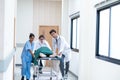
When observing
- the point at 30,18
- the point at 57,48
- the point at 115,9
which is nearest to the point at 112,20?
the point at 115,9

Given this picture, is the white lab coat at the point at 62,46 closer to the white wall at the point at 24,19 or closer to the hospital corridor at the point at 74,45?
the hospital corridor at the point at 74,45

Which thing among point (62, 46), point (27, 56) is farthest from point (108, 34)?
point (27, 56)

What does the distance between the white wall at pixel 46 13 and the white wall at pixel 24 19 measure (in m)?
0.32

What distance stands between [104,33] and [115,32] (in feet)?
2.36

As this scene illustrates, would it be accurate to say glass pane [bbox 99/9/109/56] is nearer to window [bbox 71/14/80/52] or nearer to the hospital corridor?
the hospital corridor

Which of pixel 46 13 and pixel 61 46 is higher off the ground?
pixel 46 13

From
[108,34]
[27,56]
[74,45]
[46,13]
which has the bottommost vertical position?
[27,56]

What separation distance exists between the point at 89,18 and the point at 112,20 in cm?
125

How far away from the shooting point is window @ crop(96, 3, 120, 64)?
4.90 m

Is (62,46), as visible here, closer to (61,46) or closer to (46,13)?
(61,46)

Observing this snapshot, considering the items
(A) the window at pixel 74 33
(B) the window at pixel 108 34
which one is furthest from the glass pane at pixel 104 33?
(A) the window at pixel 74 33

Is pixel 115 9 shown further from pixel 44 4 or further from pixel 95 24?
pixel 44 4

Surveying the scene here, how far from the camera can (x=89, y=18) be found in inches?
251

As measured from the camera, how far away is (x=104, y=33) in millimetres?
5727
